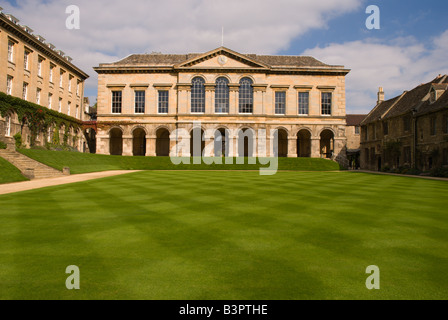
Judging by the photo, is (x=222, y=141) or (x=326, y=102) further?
(x=326, y=102)

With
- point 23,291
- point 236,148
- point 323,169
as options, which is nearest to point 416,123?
point 323,169

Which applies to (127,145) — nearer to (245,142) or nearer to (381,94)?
(245,142)

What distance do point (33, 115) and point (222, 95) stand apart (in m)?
24.6

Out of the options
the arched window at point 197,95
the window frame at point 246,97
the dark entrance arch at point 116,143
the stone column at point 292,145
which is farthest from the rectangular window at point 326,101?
the dark entrance arch at point 116,143

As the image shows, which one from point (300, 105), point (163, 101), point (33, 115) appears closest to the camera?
point (33, 115)

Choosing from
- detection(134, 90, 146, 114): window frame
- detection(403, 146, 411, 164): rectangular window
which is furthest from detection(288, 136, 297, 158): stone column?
detection(134, 90, 146, 114): window frame

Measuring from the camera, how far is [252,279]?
4.31 metres

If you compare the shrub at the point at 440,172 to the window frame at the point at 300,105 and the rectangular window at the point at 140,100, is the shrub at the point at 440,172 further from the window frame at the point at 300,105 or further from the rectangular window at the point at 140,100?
the rectangular window at the point at 140,100

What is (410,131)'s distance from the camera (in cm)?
3947

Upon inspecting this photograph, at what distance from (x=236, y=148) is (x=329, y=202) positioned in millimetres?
35858

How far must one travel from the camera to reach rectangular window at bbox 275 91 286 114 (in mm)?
48259

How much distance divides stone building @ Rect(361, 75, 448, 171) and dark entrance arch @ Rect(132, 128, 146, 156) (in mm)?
35486

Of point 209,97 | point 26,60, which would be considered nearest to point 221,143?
point 209,97

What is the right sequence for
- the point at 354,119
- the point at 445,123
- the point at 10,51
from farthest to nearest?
the point at 354,119 < the point at 10,51 < the point at 445,123
